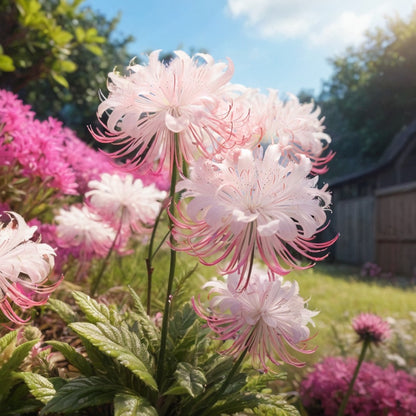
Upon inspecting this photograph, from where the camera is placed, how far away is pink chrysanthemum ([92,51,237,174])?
3.51 feet

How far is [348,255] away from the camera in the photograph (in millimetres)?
14875

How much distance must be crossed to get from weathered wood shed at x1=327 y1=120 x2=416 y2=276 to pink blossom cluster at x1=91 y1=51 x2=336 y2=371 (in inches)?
396

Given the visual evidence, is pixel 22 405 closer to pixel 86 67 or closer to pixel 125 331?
pixel 125 331

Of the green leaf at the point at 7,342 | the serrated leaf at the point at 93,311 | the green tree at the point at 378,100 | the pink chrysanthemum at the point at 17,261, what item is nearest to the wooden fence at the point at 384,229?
the green tree at the point at 378,100

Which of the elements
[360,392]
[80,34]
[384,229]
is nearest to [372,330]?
[360,392]

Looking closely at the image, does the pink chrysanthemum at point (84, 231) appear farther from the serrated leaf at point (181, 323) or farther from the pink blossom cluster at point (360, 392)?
the pink blossom cluster at point (360, 392)

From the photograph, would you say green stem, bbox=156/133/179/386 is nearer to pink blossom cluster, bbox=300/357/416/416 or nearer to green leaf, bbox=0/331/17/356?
green leaf, bbox=0/331/17/356

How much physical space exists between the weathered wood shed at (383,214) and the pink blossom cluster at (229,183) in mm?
10049

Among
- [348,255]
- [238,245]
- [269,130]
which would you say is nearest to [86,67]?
[269,130]

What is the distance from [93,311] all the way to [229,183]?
64 cm

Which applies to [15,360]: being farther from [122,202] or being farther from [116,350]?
[122,202]

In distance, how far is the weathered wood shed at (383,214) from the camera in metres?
11.7

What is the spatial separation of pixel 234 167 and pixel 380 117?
22217mm

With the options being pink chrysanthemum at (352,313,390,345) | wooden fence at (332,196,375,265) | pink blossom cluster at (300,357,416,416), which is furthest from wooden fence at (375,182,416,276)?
pink chrysanthemum at (352,313,390,345)
